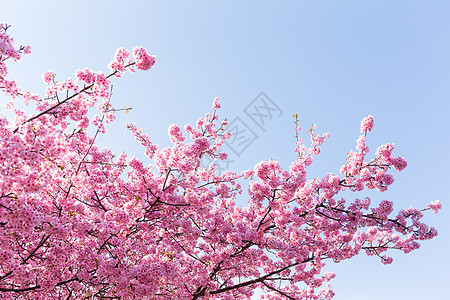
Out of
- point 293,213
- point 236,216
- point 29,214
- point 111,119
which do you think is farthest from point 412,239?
point 29,214

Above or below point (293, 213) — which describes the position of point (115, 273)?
below

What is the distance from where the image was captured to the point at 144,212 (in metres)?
8.45

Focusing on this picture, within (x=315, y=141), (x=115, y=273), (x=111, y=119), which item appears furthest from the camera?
(x=315, y=141)

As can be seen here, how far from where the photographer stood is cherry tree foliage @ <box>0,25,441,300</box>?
6.14 meters

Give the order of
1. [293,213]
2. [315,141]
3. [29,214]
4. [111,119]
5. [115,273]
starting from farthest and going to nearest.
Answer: [315,141]
[293,213]
[111,119]
[115,273]
[29,214]

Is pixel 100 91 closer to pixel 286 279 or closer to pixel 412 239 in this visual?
pixel 286 279

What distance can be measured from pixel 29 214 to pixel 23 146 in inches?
50.3

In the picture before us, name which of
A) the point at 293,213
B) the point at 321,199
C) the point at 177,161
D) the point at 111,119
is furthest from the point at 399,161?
the point at 111,119

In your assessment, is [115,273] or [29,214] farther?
[115,273]

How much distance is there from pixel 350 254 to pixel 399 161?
157 inches

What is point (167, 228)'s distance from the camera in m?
9.65

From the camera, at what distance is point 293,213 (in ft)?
33.2

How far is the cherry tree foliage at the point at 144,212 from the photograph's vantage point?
6.14m

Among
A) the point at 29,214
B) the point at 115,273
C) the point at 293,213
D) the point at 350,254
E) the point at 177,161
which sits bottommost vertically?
the point at 115,273
